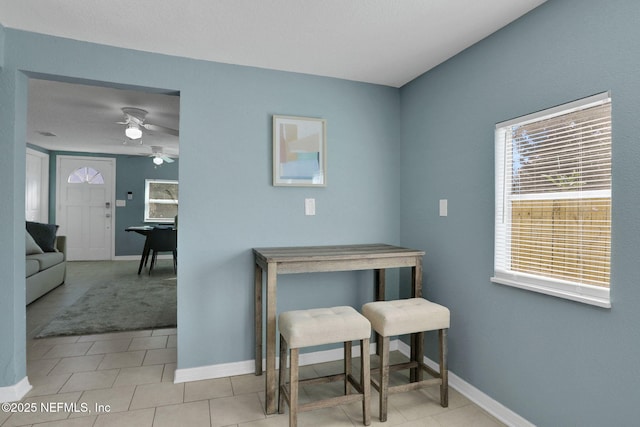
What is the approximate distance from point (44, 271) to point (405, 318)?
4.82 m

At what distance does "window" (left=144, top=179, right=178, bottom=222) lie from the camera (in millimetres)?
7906

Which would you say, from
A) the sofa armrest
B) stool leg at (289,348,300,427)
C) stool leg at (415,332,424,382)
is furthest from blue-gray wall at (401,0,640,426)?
the sofa armrest

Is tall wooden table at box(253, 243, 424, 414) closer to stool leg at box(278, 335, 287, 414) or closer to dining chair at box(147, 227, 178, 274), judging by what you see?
stool leg at box(278, 335, 287, 414)

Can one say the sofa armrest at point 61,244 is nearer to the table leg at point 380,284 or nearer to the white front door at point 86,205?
the white front door at point 86,205

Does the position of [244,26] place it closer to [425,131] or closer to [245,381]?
[425,131]

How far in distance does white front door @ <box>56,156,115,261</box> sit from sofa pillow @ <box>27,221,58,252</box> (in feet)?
8.17

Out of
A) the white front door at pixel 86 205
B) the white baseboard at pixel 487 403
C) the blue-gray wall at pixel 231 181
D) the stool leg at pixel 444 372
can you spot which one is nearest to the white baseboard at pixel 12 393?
the blue-gray wall at pixel 231 181

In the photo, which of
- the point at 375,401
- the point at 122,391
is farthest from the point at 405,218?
the point at 122,391

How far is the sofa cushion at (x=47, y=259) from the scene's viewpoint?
4.44 meters

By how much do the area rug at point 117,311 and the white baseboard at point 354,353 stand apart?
4.09 ft

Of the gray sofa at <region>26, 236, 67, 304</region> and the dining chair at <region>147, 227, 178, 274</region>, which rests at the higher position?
the dining chair at <region>147, 227, 178, 274</region>

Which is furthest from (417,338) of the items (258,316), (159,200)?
(159,200)

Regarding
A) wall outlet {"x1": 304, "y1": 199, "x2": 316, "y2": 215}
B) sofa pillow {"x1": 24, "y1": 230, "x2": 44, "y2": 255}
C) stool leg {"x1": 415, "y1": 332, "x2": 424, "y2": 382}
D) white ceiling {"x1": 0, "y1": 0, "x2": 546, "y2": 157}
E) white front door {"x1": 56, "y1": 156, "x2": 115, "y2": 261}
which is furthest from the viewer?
white front door {"x1": 56, "y1": 156, "x2": 115, "y2": 261}

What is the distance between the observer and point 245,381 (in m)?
2.49
